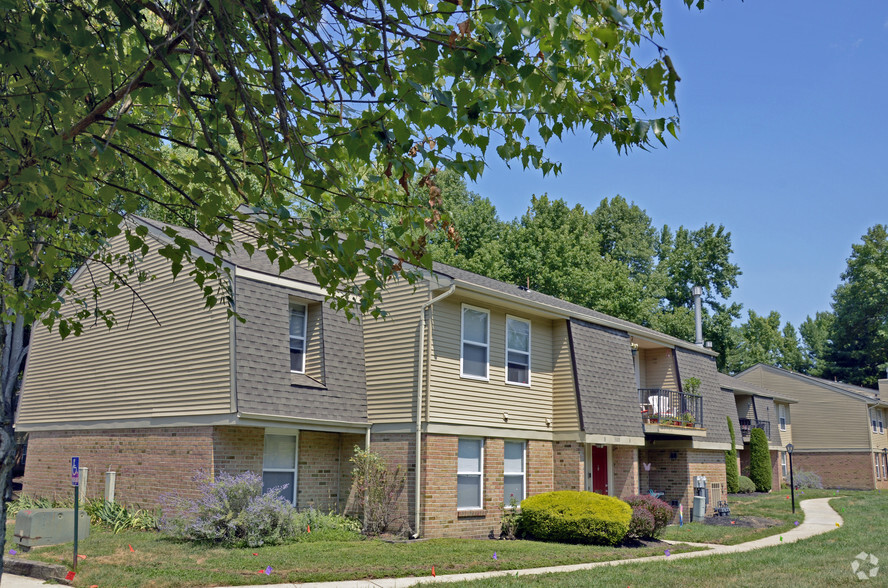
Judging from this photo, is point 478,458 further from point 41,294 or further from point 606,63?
point 606,63

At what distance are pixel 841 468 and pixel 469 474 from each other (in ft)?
129

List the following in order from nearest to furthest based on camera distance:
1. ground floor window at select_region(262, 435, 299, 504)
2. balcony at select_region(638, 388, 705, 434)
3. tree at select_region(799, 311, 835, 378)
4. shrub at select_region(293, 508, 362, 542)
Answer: shrub at select_region(293, 508, 362, 542), ground floor window at select_region(262, 435, 299, 504), balcony at select_region(638, 388, 705, 434), tree at select_region(799, 311, 835, 378)

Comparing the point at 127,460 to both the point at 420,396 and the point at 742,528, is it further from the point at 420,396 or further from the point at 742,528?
the point at 742,528

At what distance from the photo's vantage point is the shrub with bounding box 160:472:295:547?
14055 millimetres

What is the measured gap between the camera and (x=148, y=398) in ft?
57.1

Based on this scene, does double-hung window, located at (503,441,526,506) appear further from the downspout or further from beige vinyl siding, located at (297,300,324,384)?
beige vinyl siding, located at (297,300,324,384)

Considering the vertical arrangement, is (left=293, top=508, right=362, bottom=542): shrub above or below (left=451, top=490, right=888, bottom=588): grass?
above

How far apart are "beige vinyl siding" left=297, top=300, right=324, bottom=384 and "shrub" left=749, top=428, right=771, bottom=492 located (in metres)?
28.5

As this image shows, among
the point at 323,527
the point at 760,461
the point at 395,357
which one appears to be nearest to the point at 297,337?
the point at 395,357

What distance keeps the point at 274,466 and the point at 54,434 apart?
7.34 m

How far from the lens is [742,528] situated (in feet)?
70.6

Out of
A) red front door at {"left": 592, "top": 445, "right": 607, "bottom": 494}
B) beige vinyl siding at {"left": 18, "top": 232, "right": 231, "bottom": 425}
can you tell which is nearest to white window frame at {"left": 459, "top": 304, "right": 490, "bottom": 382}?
beige vinyl siding at {"left": 18, "top": 232, "right": 231, "bottom": 425}

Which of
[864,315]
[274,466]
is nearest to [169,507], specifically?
[274,466]

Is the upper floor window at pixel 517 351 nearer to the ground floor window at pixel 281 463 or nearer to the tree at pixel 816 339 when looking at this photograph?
the ground floor window at pixel 281 463
